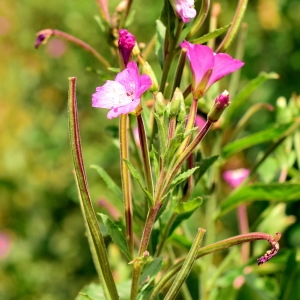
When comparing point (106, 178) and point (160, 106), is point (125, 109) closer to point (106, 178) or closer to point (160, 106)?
point (160, 106)

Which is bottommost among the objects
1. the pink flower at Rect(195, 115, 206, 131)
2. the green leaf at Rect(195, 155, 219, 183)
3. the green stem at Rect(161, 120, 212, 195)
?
the pink flower at Rect(195, 115, 206, 131)

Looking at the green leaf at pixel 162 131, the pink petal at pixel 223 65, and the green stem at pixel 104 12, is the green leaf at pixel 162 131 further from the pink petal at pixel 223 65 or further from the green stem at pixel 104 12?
the green stem at pixel 104 12

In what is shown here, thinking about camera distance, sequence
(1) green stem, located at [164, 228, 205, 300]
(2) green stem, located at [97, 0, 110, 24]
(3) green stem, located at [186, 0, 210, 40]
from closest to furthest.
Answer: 1. (1) green stem, located at [164, 228, 205, 300]
2. (3) green stem, located at [186, 0, 210, 40]
3. (2) green stem, located at [97, 0, 110, 24]

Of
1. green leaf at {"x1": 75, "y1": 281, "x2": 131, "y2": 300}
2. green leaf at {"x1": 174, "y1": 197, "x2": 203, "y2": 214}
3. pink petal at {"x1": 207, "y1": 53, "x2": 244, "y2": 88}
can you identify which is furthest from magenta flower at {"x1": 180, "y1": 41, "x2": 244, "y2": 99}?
green leaf at {"x1": 75, "y1": 281, "x2": 131, "y2": 300}

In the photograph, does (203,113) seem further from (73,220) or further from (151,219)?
(73,220)

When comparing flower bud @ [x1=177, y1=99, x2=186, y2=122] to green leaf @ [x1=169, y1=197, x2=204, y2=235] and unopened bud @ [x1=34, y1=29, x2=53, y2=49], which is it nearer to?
green leaf @ [x1=169, y1=197, x2=204, y2=235]

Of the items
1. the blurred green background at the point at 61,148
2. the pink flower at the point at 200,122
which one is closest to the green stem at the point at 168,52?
the pink flower at the point at 200,122

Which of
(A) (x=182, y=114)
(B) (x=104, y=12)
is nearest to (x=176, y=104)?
(A) (x=182, y=114)
